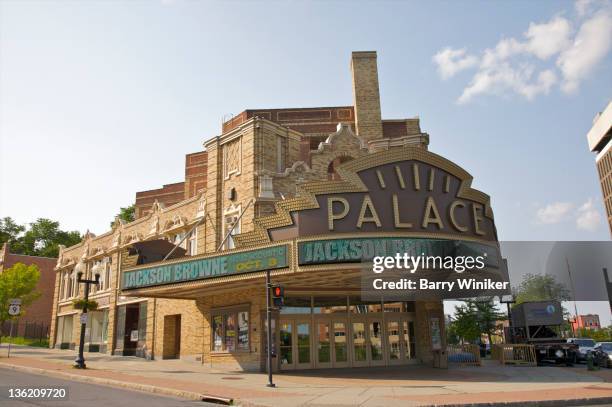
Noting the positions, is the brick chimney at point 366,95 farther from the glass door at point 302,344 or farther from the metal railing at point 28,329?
the metal railing at point 28,329

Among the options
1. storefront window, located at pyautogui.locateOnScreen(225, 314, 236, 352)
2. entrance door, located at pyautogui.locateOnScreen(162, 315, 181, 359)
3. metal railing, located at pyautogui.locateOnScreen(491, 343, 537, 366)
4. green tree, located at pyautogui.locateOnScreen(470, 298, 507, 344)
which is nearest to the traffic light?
storefront window, located at pyautogui.locateOnScreen(225, 314, 236, 352)

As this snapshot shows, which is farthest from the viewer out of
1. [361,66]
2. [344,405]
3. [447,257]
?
[361,66]

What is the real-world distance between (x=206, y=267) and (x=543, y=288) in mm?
37118

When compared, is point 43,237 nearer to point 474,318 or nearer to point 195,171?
point 195,171

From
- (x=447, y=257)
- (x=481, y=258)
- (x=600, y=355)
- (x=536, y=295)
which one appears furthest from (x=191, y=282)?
(x=536, y=295)

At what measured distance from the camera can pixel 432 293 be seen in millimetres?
22016

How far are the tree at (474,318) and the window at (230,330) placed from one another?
28.2m

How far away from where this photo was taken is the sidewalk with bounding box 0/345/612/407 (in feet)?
41.5

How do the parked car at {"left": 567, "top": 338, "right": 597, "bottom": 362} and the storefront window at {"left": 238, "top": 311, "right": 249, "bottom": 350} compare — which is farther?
the parked car at {"left": 567, "top": 338, "right": 597, "bottom": 362}

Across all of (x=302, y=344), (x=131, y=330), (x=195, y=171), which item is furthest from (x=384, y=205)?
(x=195, y=171)

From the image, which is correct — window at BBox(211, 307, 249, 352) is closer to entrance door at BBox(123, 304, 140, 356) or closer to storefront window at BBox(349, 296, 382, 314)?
storefront window at BBox(349, 296, 382, 314)

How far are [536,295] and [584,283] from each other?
28.7 meters

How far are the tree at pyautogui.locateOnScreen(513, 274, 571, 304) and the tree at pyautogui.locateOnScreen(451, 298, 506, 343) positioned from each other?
311cm

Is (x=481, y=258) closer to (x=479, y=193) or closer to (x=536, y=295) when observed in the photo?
(x=479, y=193)
